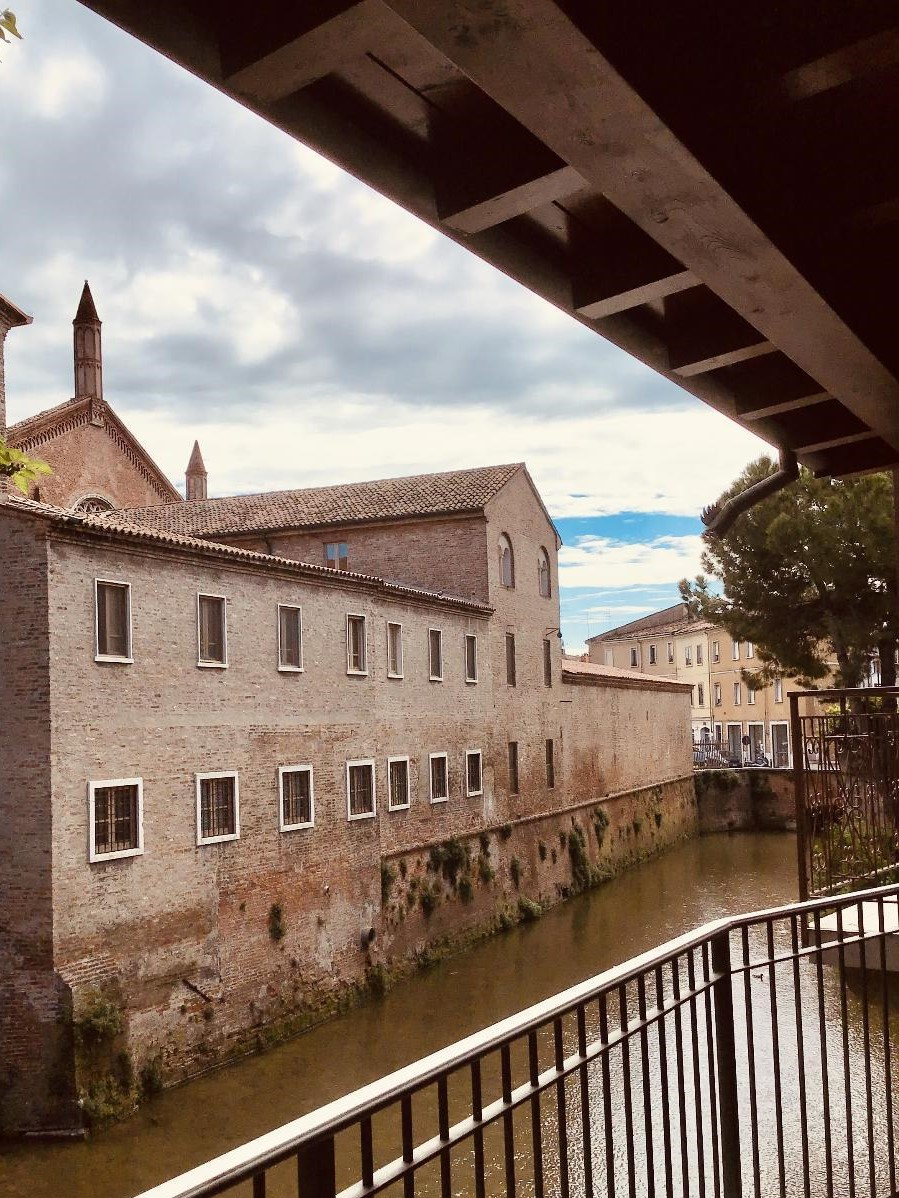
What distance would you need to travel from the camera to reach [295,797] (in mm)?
18156

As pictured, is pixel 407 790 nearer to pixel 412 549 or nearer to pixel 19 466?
pixel 412 549

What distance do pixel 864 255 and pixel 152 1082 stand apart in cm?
1455

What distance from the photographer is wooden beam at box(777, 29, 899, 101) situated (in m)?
2.37

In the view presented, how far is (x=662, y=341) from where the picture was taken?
13.3ft

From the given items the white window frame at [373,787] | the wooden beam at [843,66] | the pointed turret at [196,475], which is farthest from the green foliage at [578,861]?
the pointed turret at [196,475]

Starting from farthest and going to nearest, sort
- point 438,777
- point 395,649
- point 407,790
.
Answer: point 438,777, point 395,649, point 407,790

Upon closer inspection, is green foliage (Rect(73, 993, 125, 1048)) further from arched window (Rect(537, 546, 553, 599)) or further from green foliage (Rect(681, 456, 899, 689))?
green foliage (Rect(681, 456, 899, 689))

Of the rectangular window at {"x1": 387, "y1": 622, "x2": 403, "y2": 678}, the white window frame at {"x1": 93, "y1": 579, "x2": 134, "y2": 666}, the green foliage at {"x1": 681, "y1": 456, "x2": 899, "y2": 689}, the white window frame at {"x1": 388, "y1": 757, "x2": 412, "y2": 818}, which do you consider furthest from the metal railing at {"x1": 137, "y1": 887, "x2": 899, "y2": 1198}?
the green foliage at {"x1": 681, "y1": 456, "x2": 899, "y2": 689}

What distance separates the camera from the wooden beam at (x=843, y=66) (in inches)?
93.2

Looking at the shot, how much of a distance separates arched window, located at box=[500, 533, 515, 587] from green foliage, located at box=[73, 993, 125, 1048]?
16.2m

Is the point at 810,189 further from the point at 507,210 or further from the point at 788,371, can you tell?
the point at 788,371

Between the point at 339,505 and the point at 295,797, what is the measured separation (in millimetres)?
12299

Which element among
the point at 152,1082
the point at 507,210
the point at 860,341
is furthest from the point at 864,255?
the point at 152,1082

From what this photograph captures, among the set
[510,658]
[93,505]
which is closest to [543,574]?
[510,658]
